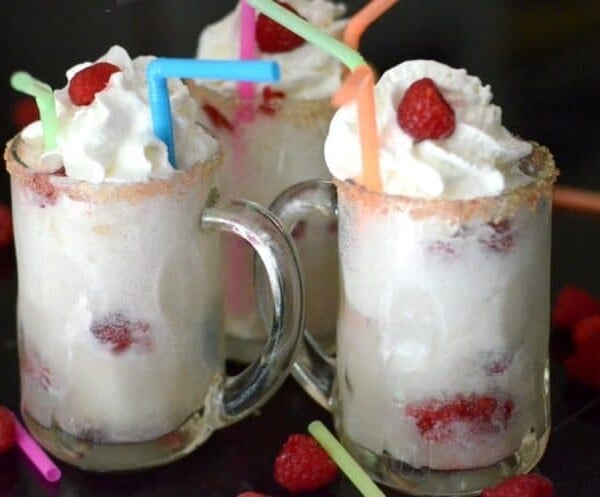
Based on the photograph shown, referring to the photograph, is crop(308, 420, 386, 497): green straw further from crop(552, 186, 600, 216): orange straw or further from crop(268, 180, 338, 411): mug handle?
crop(552, 186, 600, 216): orange straw

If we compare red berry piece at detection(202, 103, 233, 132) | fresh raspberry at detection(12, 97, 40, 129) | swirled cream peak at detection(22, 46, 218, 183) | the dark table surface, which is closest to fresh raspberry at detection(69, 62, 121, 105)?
swirled cream peak at detection(22, 46, 218, 183)

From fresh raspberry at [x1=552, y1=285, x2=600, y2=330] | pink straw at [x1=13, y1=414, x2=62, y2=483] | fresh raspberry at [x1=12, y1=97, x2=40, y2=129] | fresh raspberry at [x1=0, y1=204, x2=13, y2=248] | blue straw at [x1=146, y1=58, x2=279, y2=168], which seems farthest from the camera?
fresh raspberry at [x1=12, y1=97, x2=40, y2=129]

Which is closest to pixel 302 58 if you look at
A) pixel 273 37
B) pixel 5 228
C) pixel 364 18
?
pixel 273 37

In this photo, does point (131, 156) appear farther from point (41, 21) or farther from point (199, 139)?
point (41, 21)

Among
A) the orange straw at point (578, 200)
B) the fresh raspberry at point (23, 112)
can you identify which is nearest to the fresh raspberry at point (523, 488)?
the orange straw at point (578, 200)

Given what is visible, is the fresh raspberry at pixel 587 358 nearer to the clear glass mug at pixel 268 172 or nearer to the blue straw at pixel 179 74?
the clear glass mug at pixel 268 172

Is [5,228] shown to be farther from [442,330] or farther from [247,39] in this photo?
[442,330]

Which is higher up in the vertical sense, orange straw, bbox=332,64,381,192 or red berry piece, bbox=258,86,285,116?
orange straw, bbox=332,64,381,192
